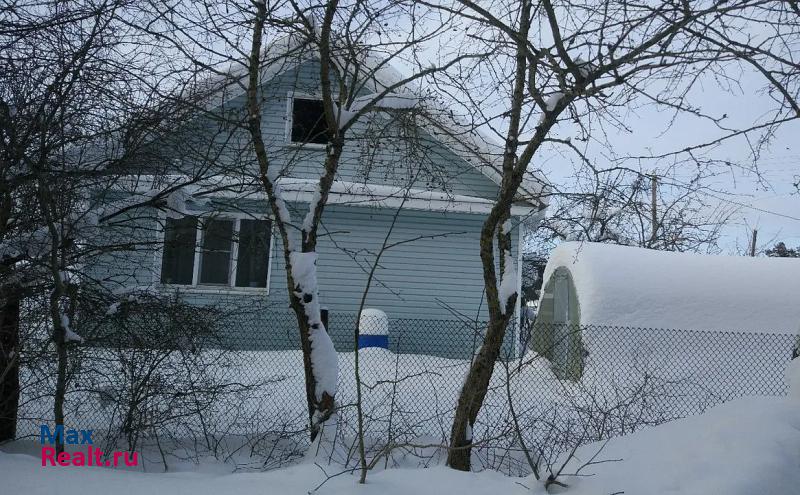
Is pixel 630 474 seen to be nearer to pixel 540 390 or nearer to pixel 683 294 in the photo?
pixel 540 390

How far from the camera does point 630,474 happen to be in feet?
10.0

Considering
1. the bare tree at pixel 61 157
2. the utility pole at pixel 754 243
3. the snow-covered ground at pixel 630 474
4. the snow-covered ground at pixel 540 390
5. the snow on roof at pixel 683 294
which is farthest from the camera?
the utility pole at pixel 754 243

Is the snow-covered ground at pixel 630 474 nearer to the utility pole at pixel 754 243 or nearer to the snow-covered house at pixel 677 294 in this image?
the snow-covered house at pixel 677 294

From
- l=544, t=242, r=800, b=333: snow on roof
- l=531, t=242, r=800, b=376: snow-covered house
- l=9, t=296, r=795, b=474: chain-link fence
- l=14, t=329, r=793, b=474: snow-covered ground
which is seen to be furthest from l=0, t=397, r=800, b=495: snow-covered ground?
l=544, t=242, r=800, b=333: snow on roof

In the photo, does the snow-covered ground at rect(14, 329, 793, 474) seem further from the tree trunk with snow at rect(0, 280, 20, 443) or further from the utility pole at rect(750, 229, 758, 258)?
the utility pole at rect(750, 229, 758, 258)

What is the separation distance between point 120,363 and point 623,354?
19.0ft

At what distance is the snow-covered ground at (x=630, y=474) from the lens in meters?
2.87

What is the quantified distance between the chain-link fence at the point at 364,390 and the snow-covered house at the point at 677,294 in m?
0.27

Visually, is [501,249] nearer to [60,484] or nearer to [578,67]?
[578,67]

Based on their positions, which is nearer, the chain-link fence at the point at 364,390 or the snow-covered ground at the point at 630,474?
the snow-covered ground at the point at 630,474

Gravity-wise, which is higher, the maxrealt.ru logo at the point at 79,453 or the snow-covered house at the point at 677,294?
the snow-covered house at the point at 677,294

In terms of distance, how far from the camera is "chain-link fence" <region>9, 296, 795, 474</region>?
212 inches

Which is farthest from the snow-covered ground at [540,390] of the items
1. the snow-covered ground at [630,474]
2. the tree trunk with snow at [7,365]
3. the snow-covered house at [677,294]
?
the snow-covered ground at [630,474]

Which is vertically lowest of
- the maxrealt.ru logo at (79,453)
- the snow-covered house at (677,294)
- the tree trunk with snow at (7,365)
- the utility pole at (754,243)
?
the maxrealt.ru logo at (79,453)
